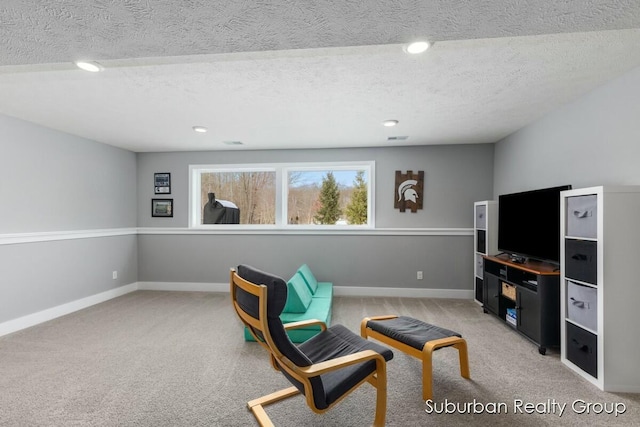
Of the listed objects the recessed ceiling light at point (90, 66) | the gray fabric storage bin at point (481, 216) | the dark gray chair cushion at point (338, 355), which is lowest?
the dark gray chair cushion at point (338, 355)

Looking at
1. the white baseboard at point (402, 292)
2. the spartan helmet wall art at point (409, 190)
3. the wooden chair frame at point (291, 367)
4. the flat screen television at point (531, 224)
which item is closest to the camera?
the wooden chair frame at point (291, 367)

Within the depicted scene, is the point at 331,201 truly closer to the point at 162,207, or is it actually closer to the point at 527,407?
the point at 162,207

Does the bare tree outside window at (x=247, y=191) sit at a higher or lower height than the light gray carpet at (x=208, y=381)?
higher

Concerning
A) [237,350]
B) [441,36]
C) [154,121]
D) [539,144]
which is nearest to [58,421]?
[237,350]

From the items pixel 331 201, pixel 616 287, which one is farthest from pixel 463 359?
pixel 331 201

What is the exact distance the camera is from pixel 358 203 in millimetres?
4812

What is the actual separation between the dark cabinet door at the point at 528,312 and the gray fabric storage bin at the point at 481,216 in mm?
1183

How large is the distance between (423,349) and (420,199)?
2.85 metres

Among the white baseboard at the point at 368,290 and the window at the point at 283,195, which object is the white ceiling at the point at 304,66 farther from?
the white baseboard at the point at 368,290

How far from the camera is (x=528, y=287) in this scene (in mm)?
2869

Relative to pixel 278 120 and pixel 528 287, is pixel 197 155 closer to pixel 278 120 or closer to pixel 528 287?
pixel 278 120

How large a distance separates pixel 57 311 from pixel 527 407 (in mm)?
4848

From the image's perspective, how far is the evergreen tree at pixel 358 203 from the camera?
4.80 meters

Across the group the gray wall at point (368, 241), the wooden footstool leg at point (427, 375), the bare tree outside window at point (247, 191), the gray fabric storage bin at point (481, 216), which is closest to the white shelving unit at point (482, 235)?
the gray fabric storage bin at point (481, 216)
